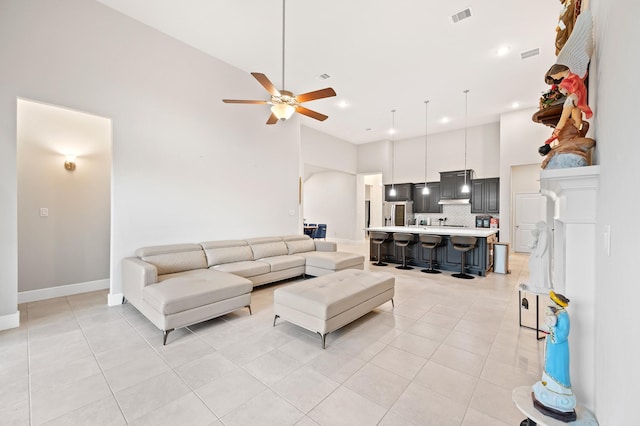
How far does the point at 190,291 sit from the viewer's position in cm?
290

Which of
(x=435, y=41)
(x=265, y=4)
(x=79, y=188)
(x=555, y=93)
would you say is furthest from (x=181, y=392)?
(x=435, y=41)

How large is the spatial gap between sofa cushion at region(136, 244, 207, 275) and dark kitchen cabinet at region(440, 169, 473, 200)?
781 centimetres

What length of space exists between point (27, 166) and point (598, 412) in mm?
6376

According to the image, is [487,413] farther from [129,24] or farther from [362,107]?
[362,107]

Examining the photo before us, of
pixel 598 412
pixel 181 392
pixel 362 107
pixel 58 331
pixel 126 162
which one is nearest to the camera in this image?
pixel 598 412

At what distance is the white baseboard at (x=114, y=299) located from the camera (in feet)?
12.2

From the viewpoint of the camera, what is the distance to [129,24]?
3.92 m

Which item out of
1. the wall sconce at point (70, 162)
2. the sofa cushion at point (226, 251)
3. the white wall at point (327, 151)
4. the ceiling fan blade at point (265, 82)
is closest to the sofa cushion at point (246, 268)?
the sofa cushion at point (226, 251)

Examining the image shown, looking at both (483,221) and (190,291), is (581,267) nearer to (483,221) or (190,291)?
(190,291)

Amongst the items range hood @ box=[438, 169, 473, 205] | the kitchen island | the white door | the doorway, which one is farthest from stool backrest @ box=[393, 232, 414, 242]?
the doorway

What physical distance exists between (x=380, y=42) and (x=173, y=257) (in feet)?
15.6

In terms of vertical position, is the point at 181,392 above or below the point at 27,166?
below

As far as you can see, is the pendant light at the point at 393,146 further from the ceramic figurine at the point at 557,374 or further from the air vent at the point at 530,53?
the ceramic figurine at the point at 557,374

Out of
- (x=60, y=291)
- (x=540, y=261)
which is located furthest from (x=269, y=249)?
(x=540, y=261)
